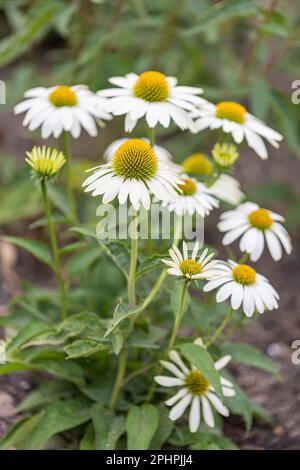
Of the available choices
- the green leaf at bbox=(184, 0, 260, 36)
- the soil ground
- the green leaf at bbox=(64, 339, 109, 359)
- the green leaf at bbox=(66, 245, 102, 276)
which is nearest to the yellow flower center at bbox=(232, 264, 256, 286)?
the green leaf at bbox=(64, 339, 109, 359)

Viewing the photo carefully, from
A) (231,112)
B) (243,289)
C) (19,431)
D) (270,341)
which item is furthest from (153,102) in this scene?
(270,341)

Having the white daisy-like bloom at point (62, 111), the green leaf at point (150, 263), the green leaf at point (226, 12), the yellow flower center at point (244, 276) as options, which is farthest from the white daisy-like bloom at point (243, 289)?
the green leaf at point (226, 12)

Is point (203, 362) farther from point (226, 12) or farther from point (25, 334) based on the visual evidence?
point (226, 12)

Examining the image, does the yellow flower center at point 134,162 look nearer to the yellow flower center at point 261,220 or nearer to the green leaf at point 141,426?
the yellow flower center at point 261,220

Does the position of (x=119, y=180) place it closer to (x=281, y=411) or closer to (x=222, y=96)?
(x=281, y=411)

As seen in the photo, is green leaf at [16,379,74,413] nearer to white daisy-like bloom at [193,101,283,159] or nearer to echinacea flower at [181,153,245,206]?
echinacea flower at [181,153,245,206]

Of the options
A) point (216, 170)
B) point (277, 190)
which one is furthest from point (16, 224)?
point (216, 170)
